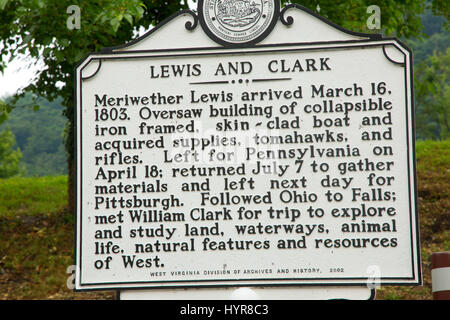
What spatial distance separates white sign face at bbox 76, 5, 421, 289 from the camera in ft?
17.2

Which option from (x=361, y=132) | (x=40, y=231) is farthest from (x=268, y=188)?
(x=40, y=231)

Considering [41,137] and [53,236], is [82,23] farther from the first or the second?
[41,137]

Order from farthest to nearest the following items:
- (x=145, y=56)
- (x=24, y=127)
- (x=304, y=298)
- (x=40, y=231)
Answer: (x=24, y=127), (x=40, y=231), (x=145, y=56), (x=304, y=298)

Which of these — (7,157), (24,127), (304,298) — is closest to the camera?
(304,298)

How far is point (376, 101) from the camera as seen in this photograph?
5.39 metres

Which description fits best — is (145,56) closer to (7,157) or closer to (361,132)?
(361,132)

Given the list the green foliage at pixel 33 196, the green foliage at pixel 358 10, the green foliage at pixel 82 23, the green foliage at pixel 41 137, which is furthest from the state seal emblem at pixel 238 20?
the green foliage at pixel 41 137

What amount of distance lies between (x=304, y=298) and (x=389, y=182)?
48.6 inches

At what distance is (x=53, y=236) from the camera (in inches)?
395

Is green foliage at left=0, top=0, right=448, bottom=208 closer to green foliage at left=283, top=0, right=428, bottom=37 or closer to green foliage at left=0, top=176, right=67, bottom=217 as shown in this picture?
green foliage at left=283, top=0, right=428, bottom=37

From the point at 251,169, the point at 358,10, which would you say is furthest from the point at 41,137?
the point at 251,169

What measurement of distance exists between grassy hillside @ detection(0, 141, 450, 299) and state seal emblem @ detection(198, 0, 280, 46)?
4.36 meters

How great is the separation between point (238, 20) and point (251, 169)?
4.53 feet

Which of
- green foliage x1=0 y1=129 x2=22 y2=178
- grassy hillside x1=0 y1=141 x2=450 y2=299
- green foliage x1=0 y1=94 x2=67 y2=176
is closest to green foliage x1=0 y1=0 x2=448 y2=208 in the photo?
grassy hillside x1=0 y1=141 x2=450 y2=299
